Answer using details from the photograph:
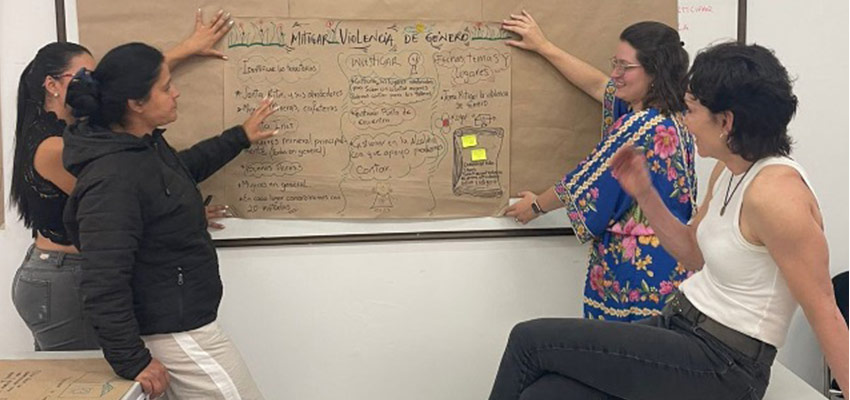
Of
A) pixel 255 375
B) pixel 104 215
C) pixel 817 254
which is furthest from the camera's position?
pixel 255 375

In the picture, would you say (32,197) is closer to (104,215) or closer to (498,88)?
(104,215)

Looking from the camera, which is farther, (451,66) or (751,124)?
(451,66)

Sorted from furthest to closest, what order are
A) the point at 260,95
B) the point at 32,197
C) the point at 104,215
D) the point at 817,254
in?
the point at 260,95
the point at 32,197
the point at 104,215
the point at 817,254

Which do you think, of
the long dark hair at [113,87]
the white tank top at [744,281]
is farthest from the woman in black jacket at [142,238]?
the white tank top at [744,281]

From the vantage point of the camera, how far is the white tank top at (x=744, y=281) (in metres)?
1.68

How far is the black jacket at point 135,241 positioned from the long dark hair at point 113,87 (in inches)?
2.1

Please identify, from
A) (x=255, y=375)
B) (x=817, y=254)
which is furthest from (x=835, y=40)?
(x=255, y=375)

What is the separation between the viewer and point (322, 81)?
2.48 meters

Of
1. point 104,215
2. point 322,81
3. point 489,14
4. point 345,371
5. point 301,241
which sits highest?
point 489,14

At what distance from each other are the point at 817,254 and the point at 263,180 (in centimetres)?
164

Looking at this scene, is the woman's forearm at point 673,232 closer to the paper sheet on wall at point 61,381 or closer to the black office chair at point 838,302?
the black office chair at point 838,302

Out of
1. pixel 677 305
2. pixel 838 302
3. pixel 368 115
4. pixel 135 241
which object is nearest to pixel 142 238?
pixel 135 241

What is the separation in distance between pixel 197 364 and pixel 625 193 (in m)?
1.31

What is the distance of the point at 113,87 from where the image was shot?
1.89 m
